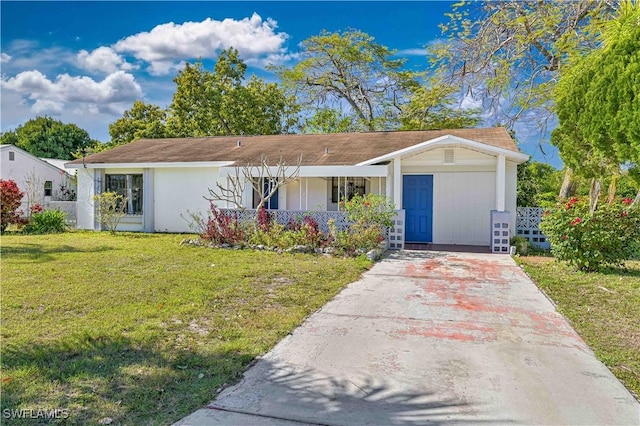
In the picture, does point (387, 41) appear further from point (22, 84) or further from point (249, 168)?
point (22, 84)

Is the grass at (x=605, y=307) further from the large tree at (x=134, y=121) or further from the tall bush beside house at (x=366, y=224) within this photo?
the large tree at (x=134, y=121)

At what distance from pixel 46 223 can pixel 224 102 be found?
57.7ft

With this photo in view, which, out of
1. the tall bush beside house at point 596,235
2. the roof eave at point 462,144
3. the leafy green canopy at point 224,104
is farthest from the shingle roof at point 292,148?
the leafy green canopy at point 224,104

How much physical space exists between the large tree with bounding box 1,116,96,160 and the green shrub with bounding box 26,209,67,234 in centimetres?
3103

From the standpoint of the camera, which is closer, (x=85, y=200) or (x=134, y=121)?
(x=85, y=200)

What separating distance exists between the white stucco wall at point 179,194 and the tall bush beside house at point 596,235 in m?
12.7

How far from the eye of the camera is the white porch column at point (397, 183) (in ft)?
45.5

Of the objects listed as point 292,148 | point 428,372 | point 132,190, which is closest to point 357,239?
point 292,148

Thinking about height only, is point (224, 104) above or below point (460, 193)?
→ above

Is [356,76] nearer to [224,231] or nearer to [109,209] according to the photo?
[109,209]

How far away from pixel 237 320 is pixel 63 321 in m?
2.28

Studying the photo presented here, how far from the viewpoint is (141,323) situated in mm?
5676

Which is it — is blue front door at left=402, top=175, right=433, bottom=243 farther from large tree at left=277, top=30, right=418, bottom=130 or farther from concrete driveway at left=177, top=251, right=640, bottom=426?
large tree at left=277, top=30, right=418, bottom=130

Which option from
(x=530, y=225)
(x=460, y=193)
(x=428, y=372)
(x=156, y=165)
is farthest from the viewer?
(x=156, y=165)
